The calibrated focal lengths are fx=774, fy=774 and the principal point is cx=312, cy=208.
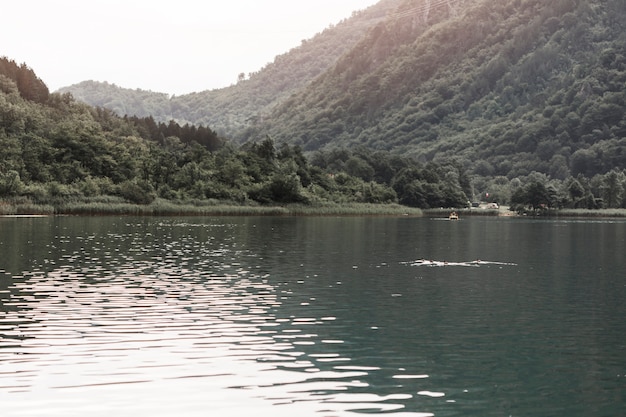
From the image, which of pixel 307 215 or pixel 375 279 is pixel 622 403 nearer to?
pixel 375 279

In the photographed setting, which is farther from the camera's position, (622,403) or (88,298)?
(88,298)

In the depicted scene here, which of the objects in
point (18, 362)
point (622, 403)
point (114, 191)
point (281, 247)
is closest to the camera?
point (622, 403)

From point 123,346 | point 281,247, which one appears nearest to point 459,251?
point 281,247

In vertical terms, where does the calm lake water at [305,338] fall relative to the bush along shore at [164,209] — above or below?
below

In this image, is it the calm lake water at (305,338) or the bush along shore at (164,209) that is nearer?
the calm lake water at (305,338)

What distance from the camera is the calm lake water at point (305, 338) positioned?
20.1 m

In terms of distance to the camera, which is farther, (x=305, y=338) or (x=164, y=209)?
(x=164, y=209)

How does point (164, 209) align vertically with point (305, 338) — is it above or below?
above

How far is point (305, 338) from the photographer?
2831 cm

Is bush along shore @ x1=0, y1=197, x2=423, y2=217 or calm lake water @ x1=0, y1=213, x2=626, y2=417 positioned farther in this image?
bush along shore @ x1=0, y1=197, x2=423, y2=217

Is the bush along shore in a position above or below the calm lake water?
above

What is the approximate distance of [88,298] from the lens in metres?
36.8

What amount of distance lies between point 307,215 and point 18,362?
16389 cm

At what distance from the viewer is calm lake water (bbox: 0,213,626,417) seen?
66.0ft
